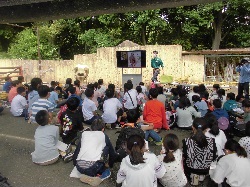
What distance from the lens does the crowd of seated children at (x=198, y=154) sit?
461cm

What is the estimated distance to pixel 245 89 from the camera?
10250 millimetres

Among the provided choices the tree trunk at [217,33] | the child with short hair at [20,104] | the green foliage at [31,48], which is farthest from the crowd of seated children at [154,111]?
the green foliage at [31,48]

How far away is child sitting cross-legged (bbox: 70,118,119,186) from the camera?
478 centimetres

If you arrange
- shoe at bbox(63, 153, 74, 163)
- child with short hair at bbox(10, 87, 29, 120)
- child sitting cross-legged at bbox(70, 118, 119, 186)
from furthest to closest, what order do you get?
child with short hair at bbox(10, 87, 29, 120)
shoe at bbox(63, 153, 74, 163)
child sitting cross-legged at bbox(70, 118, 119, 186)

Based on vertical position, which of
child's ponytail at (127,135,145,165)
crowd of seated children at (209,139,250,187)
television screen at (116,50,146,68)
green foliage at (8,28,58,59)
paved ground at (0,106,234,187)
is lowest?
paved ground at (0,106,234,187)

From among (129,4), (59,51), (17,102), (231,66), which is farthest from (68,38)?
(129,4)

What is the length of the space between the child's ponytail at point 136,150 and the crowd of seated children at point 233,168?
1.25m

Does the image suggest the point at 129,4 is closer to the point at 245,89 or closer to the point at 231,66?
the point at 245,89

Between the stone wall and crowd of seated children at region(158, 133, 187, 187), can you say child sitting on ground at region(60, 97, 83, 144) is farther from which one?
the stone wall

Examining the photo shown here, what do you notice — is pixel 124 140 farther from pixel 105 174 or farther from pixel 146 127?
pixel 146 127

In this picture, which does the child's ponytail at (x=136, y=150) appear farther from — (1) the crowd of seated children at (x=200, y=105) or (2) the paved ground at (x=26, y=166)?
(1) the crowd of seated children at (x=200, y=105)

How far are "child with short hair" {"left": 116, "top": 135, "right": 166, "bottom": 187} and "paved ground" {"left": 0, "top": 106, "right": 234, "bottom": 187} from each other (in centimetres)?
110

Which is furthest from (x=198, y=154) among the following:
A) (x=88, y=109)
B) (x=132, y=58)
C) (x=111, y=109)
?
(x=132, y=58)

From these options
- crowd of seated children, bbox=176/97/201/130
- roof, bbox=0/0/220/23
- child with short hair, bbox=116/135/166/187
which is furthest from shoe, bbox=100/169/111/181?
crowd of seated children, bbox=176/97/201/130
